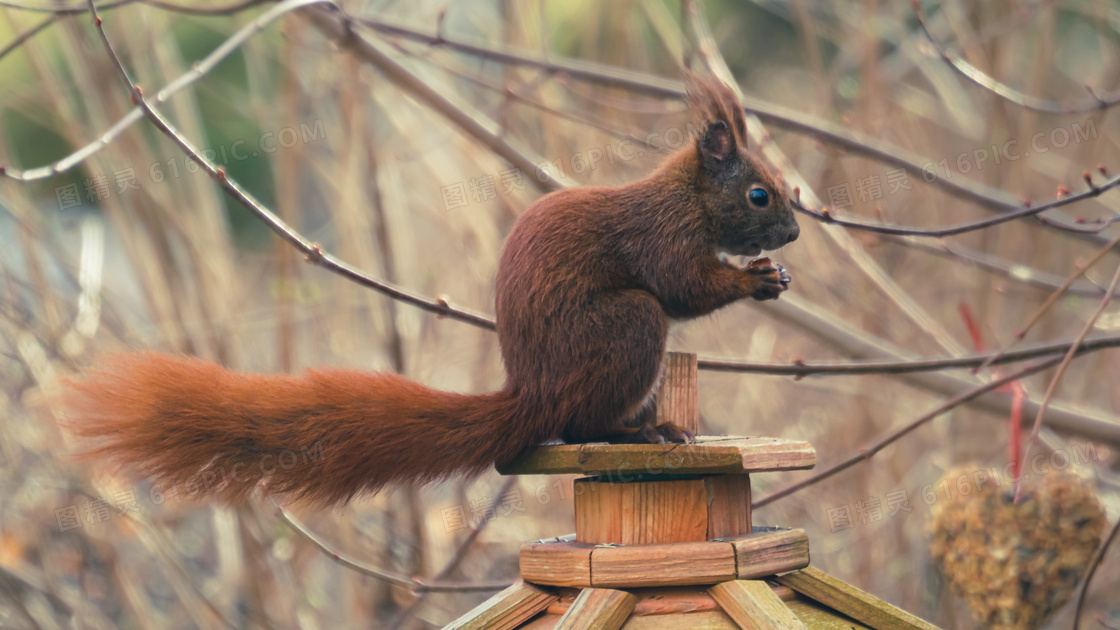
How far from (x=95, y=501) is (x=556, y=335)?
166 centimetres

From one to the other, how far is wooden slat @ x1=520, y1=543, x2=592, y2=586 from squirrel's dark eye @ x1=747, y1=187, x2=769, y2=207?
58 cm

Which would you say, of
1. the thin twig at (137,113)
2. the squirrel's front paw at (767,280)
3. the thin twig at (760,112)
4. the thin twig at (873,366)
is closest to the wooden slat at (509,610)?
the squirrel's front paw at (767,280)

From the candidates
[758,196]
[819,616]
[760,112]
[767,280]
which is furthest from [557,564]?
[760,112]

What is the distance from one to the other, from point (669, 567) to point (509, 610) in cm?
20

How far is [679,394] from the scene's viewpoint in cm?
130

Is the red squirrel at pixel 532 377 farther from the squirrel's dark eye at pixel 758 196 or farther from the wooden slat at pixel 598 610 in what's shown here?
the wooden slat at pixel 598 610

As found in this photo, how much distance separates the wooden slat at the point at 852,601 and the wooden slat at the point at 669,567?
153 mm

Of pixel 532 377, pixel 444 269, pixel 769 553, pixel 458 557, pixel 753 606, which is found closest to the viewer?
pixel 753 606

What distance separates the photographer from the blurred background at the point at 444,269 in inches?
94.5

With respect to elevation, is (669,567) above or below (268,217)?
below

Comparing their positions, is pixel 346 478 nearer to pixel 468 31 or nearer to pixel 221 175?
pixel 221 175

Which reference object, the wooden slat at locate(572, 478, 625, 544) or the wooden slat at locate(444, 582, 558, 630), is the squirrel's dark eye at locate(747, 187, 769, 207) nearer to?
the wooden slat at locate(572, 478, 625, 544)

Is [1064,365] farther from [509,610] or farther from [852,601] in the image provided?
[509,610]

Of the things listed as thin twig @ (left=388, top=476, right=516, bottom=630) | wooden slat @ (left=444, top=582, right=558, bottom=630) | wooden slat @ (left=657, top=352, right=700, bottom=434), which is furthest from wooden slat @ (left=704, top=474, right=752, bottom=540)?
thin twig @ (left=388, top=476, right=516, bottom=630)
